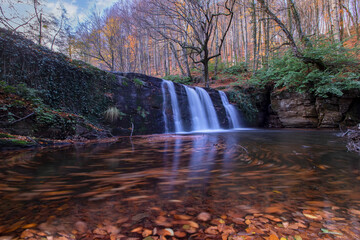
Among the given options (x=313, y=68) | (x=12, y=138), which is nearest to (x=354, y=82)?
(x=313, y=68)

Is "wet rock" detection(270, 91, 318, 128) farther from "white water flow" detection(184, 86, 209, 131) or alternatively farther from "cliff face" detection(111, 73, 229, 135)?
"cliff face" detection(111, 73, 229, 135)

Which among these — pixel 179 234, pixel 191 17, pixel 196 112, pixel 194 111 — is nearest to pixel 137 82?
pixel 194 111

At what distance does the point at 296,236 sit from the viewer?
1096 mm

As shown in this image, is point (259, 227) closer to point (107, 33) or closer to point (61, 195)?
point (61, 195)

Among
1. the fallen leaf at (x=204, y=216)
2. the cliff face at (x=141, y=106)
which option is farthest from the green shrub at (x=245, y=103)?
the fallen leaf at (x=204, y=216)

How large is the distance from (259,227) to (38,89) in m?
7.84

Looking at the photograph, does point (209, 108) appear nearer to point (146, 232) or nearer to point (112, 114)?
point (112, 114)

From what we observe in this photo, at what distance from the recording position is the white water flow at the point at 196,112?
10.6 meters

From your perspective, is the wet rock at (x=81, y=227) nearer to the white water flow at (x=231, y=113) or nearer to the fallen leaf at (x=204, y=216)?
the fallen leaf at (x=204, y=216)

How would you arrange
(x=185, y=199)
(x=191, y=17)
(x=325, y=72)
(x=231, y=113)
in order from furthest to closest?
(x=191, y=17)
(x=231, y=113)
(x=325, y=72)
(x=185, y=199)

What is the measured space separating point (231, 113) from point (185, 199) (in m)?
11.7

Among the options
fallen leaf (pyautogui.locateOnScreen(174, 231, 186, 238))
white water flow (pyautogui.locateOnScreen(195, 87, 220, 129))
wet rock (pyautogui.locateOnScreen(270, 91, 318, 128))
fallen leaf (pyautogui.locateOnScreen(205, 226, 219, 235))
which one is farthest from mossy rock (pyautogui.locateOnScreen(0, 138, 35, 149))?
wet rock (pyautogui.locateOnScreen(270, 91, 318, 128))

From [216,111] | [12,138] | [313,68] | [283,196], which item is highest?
[313,68]

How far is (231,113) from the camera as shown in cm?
1262
